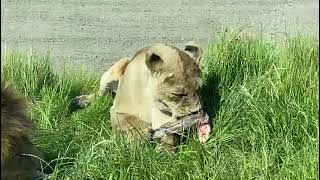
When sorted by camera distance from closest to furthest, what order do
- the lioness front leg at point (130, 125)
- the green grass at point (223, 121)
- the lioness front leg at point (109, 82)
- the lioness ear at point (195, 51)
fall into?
the green grass at point (223, 121) < the lioness front leg at point (130, 125) < the lioness ear at point (195, 51) < the lioness front leg at point (109, 82)

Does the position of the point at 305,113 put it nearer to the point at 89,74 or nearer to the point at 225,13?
the point at 89,74

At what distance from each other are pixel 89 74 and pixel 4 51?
674mm

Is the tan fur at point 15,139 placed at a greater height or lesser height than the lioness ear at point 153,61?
lesser

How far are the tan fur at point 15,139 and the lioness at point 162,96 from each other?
741mm

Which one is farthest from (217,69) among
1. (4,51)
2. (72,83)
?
(4,51)

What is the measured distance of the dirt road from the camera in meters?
6.99

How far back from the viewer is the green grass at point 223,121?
3.83m

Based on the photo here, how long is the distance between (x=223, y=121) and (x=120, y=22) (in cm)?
353

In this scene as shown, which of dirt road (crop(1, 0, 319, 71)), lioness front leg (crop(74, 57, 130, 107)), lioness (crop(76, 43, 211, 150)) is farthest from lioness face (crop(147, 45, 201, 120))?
dirt road (crop(1, 0, 319, 71))

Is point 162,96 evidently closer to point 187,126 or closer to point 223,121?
point 187,126

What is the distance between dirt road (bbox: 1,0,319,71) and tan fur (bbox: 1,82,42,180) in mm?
2875

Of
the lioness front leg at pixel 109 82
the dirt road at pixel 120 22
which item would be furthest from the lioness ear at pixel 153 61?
the dirt road at pixel 120 22

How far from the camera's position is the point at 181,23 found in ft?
25.8

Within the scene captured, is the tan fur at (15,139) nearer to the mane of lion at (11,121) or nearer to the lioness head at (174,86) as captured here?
the mane of lion at (11,121)
